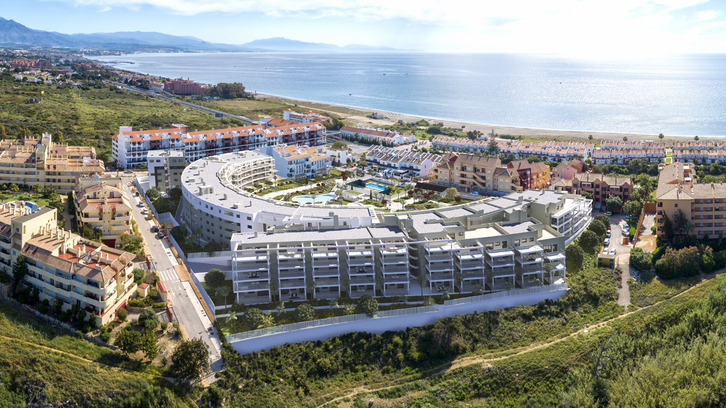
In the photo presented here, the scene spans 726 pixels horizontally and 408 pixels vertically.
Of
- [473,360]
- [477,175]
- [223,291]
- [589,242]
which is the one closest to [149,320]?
[223,291]

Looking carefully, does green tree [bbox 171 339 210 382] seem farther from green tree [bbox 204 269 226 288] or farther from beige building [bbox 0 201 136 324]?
green tree [bbox 204 269 226 288]

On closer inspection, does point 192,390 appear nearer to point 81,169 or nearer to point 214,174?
point 214,174

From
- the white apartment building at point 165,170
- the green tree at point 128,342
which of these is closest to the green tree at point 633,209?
the green tree at point 128,342

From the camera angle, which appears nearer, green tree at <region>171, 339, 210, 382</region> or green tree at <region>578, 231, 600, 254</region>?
green tree at <region>171, 339, 210, 382</region>

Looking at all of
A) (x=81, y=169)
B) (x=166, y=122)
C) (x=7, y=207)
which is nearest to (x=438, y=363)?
(x=7, y=207)

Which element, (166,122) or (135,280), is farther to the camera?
(166,122)

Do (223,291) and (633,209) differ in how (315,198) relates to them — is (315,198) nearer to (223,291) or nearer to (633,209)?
(223,291)

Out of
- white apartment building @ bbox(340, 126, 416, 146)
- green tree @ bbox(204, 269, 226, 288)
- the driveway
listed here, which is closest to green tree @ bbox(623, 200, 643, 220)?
the driveway
